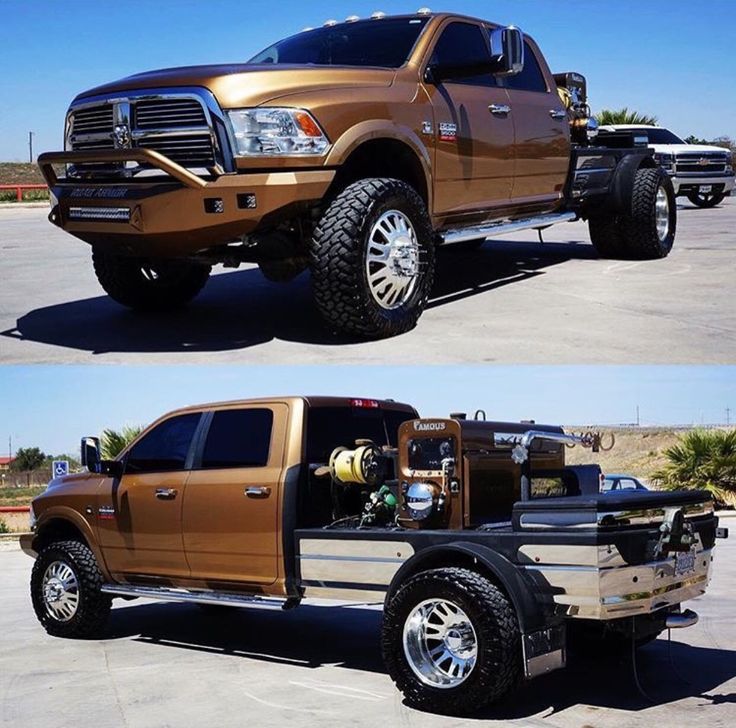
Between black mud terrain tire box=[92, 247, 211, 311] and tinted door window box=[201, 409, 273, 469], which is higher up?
black mud terrain tire box=[92, 247, 211, 311]

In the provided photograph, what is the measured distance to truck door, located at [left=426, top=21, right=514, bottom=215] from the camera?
8938 millimetres

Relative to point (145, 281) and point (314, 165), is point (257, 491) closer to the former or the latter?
point (314, 165)

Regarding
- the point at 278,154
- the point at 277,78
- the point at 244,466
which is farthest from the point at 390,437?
the point at 277,78

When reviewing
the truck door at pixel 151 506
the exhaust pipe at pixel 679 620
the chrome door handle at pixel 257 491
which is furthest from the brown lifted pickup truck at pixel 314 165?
the exhaust pipe at pixel 679 620

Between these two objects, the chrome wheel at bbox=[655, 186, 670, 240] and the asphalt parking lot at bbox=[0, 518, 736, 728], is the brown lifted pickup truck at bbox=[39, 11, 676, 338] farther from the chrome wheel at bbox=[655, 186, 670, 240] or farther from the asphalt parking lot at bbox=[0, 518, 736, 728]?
the chrome wheel at bbox=[655, 186, 670, 240]

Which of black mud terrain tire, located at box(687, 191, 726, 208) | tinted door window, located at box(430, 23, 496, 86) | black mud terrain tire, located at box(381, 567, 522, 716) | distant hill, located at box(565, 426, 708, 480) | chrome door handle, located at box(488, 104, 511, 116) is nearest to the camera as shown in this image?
black mud terrain tire, located at box(381, 567, 522, 716)

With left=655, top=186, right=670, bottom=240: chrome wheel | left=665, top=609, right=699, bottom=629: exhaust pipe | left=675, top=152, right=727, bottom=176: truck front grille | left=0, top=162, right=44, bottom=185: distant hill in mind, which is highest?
left=0, top=162, right=44, bottom=185: distant hill

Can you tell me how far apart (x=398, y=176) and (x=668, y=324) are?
8.35ft

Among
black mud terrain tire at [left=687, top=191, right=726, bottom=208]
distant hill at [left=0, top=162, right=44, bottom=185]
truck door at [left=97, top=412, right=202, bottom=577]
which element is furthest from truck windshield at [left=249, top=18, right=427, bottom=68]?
distant hill at [left=0, top=162, right=44, bottom=185]

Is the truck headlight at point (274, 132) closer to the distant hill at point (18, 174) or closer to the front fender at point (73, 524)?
the front fender at point (73, 524)

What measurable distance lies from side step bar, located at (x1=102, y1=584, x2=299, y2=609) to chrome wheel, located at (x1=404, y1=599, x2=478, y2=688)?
3.89ft

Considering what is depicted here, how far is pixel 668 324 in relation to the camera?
367 inches

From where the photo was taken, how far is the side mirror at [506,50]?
8.68 meters

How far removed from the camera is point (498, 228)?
9992 mm
